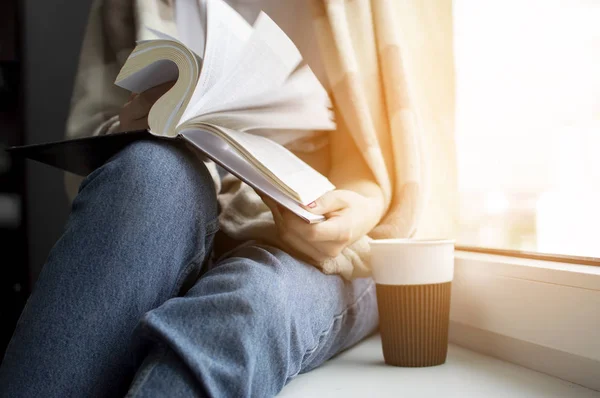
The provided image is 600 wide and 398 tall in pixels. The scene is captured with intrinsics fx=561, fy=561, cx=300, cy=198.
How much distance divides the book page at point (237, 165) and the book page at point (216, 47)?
0.03 metres

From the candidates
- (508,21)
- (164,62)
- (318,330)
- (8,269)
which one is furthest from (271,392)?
(8,269)

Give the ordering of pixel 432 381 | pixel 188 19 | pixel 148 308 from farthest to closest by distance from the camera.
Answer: pixel 188 19
pixel 432 381
pixel 148 308

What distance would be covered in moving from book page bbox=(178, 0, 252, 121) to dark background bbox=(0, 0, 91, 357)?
56.1 inches

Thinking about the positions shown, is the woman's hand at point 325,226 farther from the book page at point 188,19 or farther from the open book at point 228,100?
the book page at point 188,19

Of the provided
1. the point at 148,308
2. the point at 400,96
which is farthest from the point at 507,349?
the point at 148,308

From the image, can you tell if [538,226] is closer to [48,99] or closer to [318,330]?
[318,330]

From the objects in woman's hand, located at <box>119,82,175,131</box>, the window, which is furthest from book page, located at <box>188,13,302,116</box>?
the window

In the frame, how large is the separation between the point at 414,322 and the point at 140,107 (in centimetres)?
43

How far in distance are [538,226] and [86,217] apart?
2.02 feet

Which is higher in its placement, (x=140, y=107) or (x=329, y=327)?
(x=140, y=107)

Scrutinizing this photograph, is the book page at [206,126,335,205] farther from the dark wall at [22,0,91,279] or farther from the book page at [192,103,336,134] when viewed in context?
the dark wall at [22,0,91,279]

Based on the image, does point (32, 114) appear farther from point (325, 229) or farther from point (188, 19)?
point (325, 229)

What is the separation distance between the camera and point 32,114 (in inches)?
72.9

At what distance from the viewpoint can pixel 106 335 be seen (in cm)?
51
